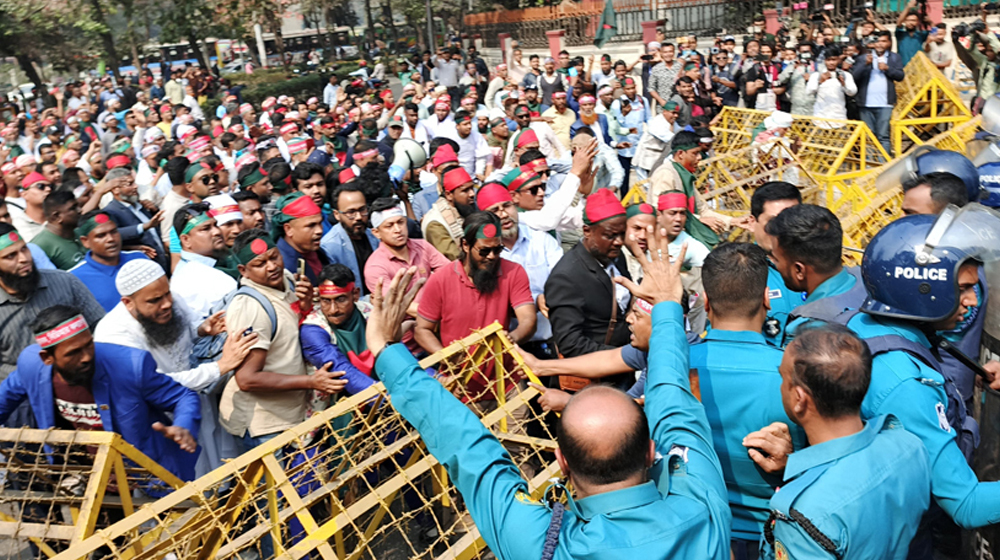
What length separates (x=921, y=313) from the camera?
8.23ft

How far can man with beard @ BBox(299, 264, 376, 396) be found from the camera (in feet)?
12.8

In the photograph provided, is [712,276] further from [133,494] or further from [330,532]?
[133,494]

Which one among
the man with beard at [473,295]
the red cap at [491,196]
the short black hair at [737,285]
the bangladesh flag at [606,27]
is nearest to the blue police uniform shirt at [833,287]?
the short black hair at [737,285]

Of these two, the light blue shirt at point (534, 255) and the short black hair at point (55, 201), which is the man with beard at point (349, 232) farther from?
the short black hair at point (55, 201)

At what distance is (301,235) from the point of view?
501cm

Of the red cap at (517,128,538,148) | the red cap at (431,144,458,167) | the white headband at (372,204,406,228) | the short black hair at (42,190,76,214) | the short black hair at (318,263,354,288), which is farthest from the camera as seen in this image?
the red cap at (517,128,538,148)

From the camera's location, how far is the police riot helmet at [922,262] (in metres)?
2.49

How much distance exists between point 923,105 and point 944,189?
9.04m

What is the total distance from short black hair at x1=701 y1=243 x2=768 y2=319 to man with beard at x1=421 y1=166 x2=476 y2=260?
3177 millimetres

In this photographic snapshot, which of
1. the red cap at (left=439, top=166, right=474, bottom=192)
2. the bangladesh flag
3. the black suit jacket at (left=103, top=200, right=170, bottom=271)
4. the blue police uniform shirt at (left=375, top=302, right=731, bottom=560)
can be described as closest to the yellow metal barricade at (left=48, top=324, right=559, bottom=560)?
the blue police uniform shirt at (left=375, top=302, right=731, bottom=560)

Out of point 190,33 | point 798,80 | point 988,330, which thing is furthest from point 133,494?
point 190,33

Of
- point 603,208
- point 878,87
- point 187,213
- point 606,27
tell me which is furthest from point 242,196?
point 606,27

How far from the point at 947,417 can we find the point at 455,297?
8.25 ft

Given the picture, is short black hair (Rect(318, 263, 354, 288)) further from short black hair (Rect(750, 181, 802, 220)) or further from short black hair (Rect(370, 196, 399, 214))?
short black hair (Rect(750, 181, 802, 220))
